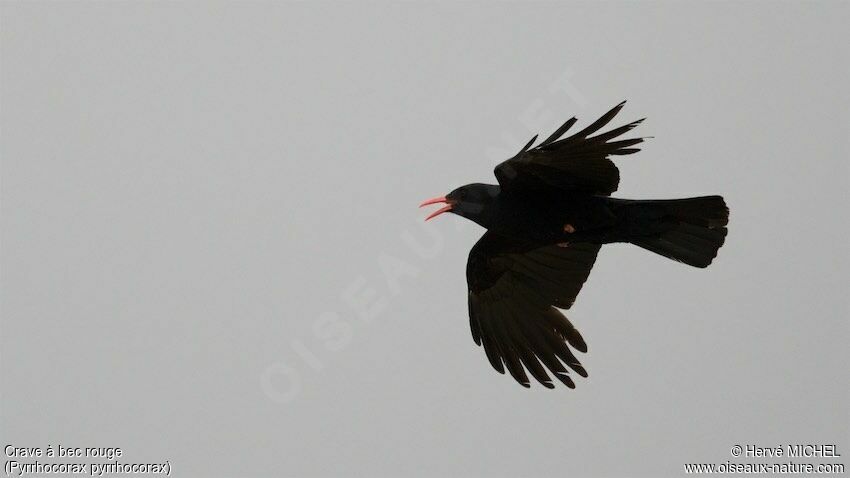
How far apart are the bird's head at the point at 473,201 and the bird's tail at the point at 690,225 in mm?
1337

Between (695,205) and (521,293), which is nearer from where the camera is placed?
(695,205)

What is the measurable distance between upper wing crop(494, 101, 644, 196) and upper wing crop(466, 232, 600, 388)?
112 centimetres

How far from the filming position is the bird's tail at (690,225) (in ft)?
32.0

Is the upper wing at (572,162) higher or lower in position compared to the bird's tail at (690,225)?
higher

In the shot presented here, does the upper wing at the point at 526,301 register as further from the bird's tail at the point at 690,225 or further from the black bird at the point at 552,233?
the bird's tail at the point at 690,225

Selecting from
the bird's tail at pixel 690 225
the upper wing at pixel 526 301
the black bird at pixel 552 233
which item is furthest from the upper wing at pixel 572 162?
the upper wing at pixel 526 301

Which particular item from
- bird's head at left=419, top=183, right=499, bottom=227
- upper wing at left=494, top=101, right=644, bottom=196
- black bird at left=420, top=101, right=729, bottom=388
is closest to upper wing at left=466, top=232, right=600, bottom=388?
black bird at left=420, top=101, right=729, bottom=388

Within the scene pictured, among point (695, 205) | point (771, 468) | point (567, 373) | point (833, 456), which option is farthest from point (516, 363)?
point (833, 456)

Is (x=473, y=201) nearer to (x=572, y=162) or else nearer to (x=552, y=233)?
(x=552, y=233)

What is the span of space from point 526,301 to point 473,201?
5.01 feet

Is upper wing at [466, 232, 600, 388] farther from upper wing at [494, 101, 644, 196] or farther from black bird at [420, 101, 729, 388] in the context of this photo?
upper wing at [494, 101, 644, 196]

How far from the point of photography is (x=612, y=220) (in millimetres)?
9859

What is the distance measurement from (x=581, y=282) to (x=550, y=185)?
4.94 feet

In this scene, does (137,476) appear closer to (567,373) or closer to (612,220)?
(567,373)
